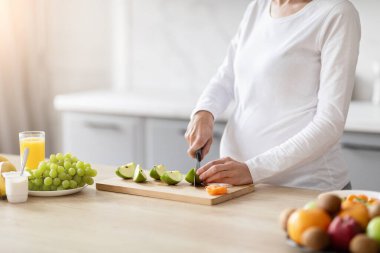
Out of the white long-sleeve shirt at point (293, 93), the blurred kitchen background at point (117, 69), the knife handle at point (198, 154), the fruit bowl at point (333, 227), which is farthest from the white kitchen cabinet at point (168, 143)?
the fruit bowl at point (333, 227)

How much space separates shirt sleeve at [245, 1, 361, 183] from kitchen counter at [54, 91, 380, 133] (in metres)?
0.88

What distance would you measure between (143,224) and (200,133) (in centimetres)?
63

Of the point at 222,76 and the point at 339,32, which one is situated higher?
the point at 339,32

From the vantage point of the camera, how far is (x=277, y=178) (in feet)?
6.78

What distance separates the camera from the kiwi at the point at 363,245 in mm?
1167

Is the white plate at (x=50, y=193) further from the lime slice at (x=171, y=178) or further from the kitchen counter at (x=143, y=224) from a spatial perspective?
the lime slice at (x=171, y=178)

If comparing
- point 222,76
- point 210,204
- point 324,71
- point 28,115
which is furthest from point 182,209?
point 28,115

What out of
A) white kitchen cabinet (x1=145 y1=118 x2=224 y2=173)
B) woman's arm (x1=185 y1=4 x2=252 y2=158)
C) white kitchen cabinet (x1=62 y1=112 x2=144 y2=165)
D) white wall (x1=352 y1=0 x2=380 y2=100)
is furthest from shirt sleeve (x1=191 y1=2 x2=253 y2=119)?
white wall (x1=352 y1=0 x2=380 y2=100)

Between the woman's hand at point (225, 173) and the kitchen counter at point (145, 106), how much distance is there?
1.05 m

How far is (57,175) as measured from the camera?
1.81 metres

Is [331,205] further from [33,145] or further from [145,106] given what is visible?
[145,106]

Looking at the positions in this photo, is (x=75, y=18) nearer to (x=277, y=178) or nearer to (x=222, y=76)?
(x=222, y=76)

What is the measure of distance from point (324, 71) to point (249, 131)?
0.34 m

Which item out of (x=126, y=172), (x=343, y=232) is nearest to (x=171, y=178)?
(x=126, y=172)
